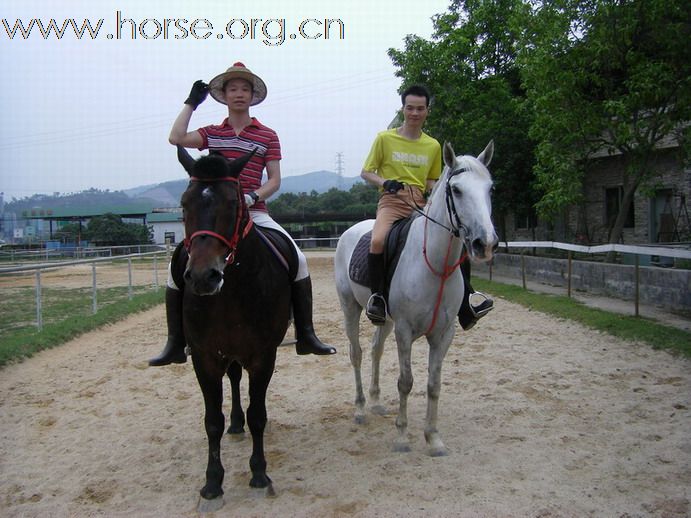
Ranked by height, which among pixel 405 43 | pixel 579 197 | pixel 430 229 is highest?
pixel 405 43

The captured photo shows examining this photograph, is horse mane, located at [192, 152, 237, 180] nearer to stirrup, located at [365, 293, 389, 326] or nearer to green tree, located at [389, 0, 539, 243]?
stirrup, located at [365, 293, 389, 326]

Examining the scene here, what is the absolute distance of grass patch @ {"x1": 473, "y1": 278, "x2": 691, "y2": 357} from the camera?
692cm

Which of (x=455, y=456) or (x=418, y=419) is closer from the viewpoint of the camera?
(x=455, y=456)

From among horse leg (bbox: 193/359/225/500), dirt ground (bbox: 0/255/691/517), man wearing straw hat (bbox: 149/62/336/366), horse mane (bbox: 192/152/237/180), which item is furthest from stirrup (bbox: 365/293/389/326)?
horse mane (bbox: 192/152/237/180)

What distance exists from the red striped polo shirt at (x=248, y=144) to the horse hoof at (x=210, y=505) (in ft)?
6.76

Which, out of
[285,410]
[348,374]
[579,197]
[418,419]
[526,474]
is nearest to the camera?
[526,474]

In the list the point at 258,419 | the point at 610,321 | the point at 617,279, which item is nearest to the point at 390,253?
the point at 258,419

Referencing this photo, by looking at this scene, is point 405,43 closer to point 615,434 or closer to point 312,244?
point 615,434

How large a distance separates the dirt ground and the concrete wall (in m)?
2.63

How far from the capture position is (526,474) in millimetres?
3635

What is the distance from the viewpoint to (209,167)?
2885 millimetres

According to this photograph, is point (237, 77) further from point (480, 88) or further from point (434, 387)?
point (480, 88)

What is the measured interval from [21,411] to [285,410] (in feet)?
9.00

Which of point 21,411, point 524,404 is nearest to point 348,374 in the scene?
point 524,404
